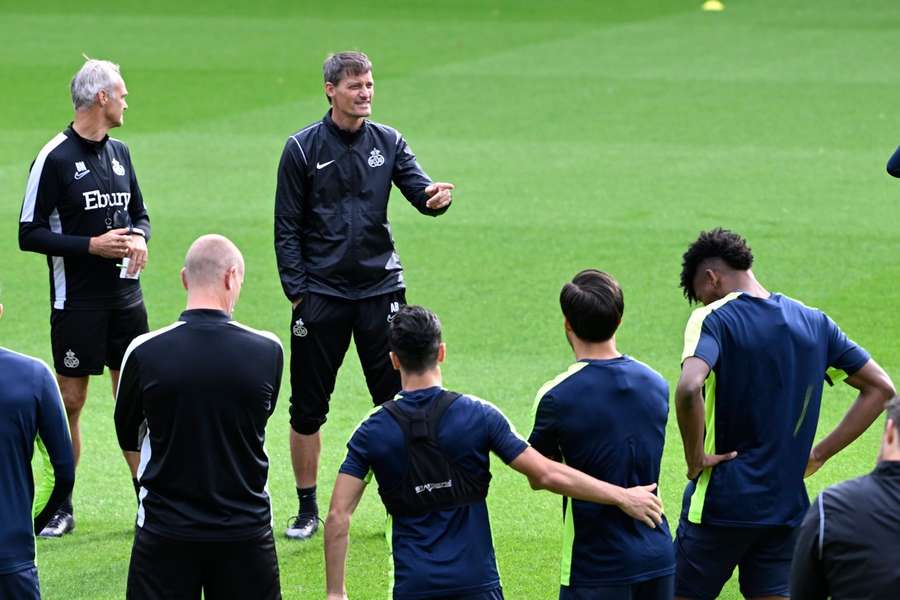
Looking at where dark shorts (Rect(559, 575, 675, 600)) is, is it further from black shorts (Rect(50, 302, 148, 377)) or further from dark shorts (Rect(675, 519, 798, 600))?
black shorts (Rect(50, 302, 148, 377))

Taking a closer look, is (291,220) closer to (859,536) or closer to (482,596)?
(482,596)

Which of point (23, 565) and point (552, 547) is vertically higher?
point (23, 565)

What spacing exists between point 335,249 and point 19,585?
2.96 metres

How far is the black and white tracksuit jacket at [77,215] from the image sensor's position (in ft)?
25.1

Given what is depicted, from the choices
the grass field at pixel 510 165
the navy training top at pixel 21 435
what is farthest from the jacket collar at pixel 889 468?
the grass field at pixel 510 165

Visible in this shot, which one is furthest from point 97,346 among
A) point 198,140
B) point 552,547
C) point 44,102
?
point 44,102

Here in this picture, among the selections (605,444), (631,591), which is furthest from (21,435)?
(631,591)

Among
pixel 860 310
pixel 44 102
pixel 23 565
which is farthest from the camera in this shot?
pixel 44 102

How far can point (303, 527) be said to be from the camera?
7715 mm

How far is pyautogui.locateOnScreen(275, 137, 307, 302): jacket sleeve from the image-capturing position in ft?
24.8

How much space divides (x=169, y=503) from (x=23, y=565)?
1.72 ft

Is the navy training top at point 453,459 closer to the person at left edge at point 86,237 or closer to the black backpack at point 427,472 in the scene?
the black backpack at point 427,472

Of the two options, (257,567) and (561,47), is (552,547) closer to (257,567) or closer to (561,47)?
(257,567)

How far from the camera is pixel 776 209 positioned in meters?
15.2
